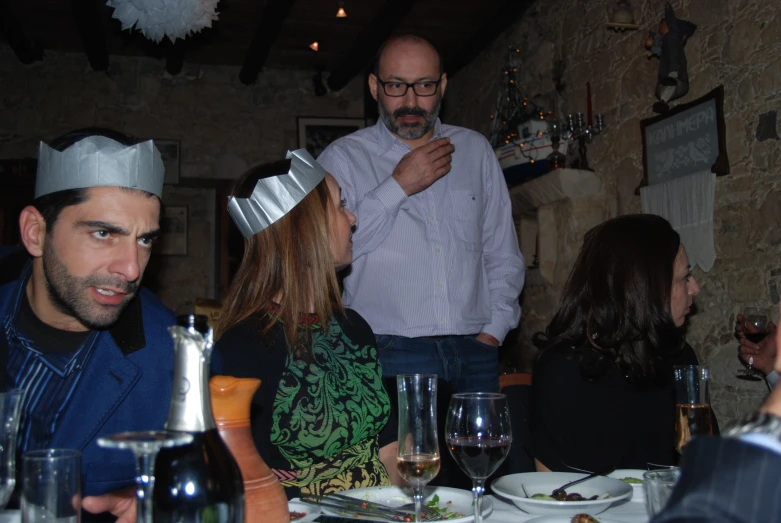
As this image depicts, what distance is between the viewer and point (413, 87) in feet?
8.98

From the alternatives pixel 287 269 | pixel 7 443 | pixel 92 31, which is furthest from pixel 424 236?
pixel 92 31

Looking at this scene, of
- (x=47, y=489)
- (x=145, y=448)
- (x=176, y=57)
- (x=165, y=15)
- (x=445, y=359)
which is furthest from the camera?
(x=176, y=57)

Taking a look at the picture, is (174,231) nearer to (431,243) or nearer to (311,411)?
(431,243)

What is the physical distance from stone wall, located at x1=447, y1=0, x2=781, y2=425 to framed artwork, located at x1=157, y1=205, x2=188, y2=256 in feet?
11.8

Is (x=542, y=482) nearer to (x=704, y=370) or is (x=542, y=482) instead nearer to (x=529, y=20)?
(x=704, y=370)

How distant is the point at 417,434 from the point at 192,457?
0.39 m

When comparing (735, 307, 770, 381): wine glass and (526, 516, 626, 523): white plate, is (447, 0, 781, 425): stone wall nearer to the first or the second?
(735, 307, 770, 381): wine glass

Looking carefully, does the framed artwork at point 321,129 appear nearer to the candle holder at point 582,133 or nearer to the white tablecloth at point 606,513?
the candle holder at point 582,133

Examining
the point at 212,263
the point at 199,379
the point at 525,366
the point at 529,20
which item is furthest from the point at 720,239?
the point at 212,263

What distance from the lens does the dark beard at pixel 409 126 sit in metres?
2.78

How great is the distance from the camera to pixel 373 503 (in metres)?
1.22

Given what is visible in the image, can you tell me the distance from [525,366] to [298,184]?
11.4ft

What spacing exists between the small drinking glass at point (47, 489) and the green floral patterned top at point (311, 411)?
2.25 feet

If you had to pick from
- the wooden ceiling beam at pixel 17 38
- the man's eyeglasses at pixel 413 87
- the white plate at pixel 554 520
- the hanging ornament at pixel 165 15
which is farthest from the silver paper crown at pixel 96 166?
the wooden ceiling beam at pixel 17 38
